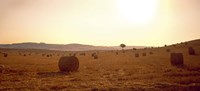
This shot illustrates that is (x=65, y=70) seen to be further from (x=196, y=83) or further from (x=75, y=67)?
(x=196, y=83)

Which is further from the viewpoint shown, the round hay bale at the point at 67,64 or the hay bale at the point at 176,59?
the hay bale at the point at 176,59

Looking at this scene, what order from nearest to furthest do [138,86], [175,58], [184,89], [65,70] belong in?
1. [184,89]
2. [138,86]
3. [65,70]
4. [175,58]

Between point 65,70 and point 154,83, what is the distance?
14053 millimetres

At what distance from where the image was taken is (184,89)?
1802cm

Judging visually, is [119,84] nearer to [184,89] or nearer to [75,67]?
[184,89]

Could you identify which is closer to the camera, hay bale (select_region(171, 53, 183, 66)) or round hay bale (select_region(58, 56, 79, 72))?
round hay bale (select_region(58, 56, 79, 72))

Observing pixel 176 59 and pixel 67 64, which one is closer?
pixel 67 64

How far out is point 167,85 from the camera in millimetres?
19422

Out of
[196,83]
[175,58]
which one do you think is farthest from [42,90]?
[175,58]

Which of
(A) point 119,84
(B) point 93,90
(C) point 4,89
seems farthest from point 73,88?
(C) point 4,89

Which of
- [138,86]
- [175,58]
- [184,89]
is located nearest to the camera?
[184,89]

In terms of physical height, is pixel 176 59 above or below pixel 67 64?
above

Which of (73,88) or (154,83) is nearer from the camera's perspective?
(73,88)

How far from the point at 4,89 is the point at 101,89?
629 cm
